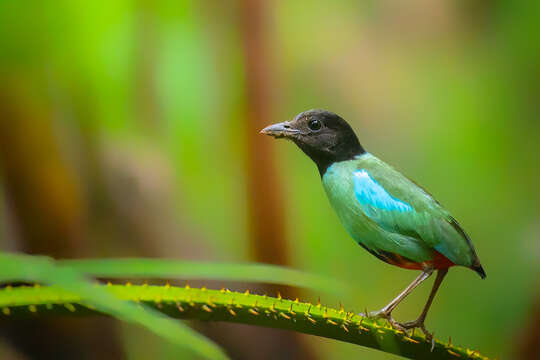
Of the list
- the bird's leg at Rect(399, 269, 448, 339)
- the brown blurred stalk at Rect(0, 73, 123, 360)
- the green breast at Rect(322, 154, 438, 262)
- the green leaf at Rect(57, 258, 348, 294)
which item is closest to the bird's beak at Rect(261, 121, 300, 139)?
the green breast at Rect(322, 154, 438, 262)

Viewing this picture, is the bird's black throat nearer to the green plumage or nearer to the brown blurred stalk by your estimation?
the green plumage

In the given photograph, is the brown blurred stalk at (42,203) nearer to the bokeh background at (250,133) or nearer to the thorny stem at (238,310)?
the bokeh background at (250,133)

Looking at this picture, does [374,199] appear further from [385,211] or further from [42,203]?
[42,203]

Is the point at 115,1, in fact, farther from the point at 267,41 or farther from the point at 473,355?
the point at 473,355

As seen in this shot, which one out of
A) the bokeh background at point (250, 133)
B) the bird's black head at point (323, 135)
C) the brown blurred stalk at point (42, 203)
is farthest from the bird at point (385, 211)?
the brown blurred stalk at point (42, 203)

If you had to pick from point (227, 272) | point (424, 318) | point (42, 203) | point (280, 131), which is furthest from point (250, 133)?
point (227, 272)
